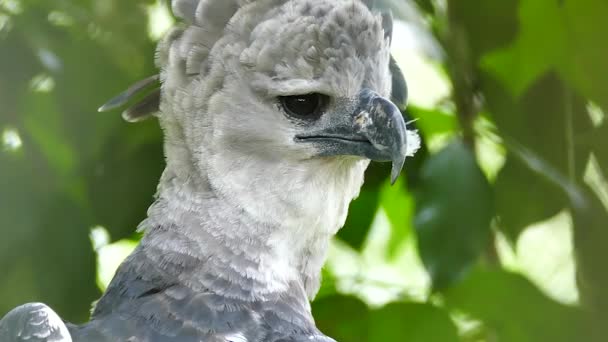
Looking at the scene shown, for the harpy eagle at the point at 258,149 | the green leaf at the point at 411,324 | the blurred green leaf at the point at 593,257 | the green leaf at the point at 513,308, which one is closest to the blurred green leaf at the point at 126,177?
the harpy eagle at the point at 258,149

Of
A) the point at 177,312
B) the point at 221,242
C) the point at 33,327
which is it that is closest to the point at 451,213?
the point at 221,242

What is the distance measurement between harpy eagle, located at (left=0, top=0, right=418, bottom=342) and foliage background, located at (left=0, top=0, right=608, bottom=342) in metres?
0.18

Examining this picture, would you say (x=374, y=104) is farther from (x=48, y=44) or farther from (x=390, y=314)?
(x=48, y=44)

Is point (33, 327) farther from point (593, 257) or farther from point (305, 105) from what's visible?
point (593, 257)

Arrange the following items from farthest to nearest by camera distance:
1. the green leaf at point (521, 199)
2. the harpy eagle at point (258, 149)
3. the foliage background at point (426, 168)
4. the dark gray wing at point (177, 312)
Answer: the green leaf at point (521, 199) → the foliage background at point (426, 168) → the harpy eagle at point (258, 149) → the dark gray wing at point (177, 312)

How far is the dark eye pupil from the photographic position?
60.0 inches

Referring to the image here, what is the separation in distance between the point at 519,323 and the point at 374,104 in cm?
52

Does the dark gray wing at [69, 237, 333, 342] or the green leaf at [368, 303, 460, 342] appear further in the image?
the green leaf at [368, 303, 460, 342]

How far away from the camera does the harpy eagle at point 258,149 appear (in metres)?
1.48

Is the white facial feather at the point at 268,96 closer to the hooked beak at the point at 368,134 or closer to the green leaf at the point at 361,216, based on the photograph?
the hooked beak at the point at 368,134

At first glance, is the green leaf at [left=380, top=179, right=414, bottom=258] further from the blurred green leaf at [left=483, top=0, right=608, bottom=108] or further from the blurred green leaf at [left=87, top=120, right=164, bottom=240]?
the blurred green leaf at [left=87, top=120, right=164, bottom=240]

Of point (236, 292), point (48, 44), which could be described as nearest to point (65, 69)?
point (48, 44)

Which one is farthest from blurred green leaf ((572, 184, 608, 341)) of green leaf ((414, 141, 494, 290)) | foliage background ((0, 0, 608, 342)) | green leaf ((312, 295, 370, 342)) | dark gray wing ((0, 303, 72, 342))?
dark gray wing ((0, 303, 72, 342))

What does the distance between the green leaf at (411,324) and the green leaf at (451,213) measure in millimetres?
53
